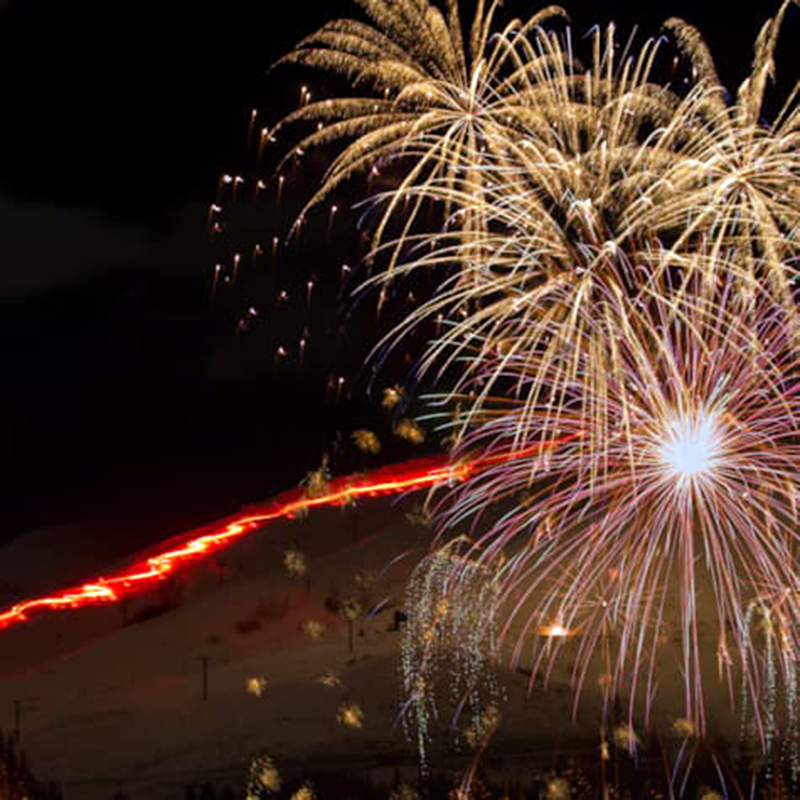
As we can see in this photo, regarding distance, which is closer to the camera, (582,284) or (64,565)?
(582,284)

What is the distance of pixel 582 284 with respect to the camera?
1866 cm

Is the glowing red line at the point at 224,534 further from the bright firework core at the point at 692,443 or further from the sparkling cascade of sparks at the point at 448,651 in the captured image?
the bright firework core at the point at 692,443

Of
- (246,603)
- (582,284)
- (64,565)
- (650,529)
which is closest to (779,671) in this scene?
(246,603)

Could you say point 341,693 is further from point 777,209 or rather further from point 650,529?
point 777,209

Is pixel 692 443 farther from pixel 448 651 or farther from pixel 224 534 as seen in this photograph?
pixel 224 534

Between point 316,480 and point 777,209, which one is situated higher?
point 316,480

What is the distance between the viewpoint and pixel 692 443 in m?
19.1

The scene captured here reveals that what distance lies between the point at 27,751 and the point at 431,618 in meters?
16.3

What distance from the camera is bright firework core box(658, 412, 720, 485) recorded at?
19000mm

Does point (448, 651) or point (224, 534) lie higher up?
point (224, 534)

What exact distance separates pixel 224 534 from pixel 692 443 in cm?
5139

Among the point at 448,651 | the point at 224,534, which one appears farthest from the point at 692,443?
the point at 224,534

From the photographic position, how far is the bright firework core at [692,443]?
19.0 meters

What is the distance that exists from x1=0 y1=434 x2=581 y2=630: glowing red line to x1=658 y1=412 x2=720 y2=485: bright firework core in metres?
40.2
